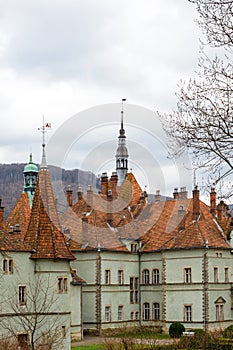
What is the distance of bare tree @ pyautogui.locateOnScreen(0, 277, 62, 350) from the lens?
106 feet

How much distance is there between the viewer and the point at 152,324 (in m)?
52.1

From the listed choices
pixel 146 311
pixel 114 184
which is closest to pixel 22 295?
pixel 146 311

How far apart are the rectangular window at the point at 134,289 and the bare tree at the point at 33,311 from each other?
1957 centimetres

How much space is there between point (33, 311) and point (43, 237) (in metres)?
3.90

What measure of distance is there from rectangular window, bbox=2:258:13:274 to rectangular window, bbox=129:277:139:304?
70.2ft

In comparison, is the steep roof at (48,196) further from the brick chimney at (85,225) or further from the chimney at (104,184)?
the chimney at (104,184)

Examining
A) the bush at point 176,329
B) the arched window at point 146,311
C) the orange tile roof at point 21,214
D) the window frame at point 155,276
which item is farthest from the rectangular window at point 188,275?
the orange tile roof at point 21,214

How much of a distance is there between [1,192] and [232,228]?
2304 cm

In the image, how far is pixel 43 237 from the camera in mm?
35219

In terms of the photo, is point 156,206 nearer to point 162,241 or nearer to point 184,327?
point 162,241

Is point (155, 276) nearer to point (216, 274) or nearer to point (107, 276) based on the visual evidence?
point (107, 276)

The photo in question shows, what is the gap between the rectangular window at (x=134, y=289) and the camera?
53438 millimetres

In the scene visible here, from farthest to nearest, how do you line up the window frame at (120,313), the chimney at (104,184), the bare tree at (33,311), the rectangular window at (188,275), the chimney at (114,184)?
the chimney at (104,184) → the chimney at (114,184) → the window frame at (120,313) → the rectangular window at (188,275) → the bare tree at (33,311)

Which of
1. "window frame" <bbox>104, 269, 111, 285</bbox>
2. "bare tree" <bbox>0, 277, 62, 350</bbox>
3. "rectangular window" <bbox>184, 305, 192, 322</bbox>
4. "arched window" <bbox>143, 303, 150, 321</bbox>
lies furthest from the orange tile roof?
"bare tree" <bbox>0, 277, 62, 350</bbox>
